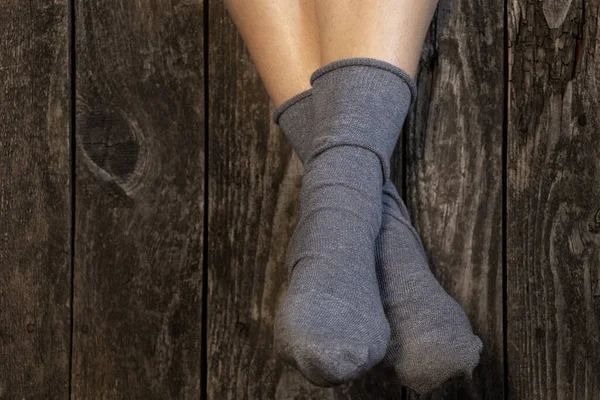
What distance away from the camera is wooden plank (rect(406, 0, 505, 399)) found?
914mm

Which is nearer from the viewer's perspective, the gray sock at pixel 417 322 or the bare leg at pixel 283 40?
the gray sock at pixel 417 322

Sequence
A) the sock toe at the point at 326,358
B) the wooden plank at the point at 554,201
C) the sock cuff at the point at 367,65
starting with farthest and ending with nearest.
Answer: the wooden plank at the point at 554,201 → the sock cuff at the point at 367,65 → the sock toe at the point at 326,358

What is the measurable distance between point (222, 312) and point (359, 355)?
30 centimetres

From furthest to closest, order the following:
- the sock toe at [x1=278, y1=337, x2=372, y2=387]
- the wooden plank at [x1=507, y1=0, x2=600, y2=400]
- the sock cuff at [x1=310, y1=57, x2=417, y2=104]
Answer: the wooden plank at [x1=507, y1=0, x2=600, y2=400] < the sock cuff at [x1=310, y1=57, x2=417, y2=104] < the sock toe at [x1=278, y1=337, x2=372, y2=387]

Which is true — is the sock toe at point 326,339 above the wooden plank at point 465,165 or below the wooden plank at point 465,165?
below

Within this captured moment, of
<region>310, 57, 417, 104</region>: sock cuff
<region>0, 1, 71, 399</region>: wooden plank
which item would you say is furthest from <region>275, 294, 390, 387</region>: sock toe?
<region>0, 1, 71, 399</region>: wooden plank

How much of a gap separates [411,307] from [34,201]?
475 mm

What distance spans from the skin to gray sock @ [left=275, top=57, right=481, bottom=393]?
34 mm

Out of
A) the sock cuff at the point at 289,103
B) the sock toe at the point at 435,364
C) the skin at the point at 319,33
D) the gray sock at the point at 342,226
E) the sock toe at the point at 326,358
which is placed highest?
the skin at the point at 319,33

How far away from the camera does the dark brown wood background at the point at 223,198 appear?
2.99 ft

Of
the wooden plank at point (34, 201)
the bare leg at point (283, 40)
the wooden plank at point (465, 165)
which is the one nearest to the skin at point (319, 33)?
the bare leg at point (283, 40)

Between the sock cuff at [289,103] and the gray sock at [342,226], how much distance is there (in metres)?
0.02

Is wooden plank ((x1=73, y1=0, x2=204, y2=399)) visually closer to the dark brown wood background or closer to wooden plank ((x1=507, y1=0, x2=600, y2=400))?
the dark brown wood background

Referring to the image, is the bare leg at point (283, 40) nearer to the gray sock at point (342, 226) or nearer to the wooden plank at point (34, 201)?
the gray sock at point (342, 226)
